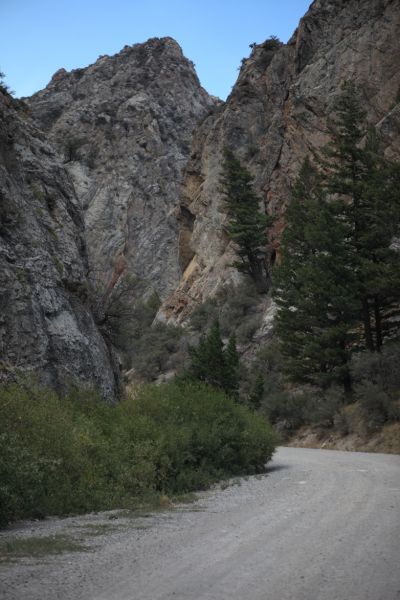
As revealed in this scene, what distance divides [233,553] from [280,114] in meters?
56.7

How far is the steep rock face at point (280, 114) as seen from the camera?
1918 inches

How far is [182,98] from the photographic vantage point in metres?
106

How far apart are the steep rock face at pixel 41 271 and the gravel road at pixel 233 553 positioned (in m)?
7.72

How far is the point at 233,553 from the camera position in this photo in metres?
6.87

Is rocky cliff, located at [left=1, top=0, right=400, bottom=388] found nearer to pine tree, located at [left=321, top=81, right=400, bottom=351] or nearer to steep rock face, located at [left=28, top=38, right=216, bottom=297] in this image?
steep rock face, located at [left=28, top=38, right=216, bottom=297]

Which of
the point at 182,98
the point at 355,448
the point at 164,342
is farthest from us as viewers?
the point at 182,98

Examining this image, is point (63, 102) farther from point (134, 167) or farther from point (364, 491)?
point (364, 491)

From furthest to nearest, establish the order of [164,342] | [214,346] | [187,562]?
[164,342] < [214,346] < [187,562]

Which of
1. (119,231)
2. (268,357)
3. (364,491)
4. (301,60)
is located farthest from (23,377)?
(119,231)

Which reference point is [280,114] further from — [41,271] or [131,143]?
[41,271]

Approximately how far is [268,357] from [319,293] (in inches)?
460

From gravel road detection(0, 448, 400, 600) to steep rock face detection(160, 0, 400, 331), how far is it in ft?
115

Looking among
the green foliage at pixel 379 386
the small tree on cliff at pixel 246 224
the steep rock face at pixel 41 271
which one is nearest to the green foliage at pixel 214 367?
the green foliage at pixel 379 386

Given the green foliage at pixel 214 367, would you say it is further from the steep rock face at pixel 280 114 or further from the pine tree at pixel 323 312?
the steep rock face at pixel 280 114
